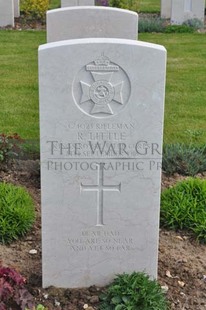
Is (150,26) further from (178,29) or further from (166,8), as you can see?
(166,8)

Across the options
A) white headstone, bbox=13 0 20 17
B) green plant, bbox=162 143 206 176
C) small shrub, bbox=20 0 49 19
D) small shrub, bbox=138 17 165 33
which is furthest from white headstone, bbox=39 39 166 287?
white headstone, bbox=13 0 20 17

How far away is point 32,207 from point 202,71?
6317 mm

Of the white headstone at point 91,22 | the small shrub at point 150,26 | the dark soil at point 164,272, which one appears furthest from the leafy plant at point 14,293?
the small shrub at point 150,26

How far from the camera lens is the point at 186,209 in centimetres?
533

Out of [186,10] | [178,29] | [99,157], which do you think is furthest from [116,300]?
[186,10]

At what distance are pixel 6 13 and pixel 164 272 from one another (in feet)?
36.1

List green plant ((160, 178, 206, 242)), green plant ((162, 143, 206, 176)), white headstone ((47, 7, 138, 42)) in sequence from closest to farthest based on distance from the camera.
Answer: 1. green plant ((160, 178, 206, 242))
2. green plant ((162, 143, 206, 176))
3. white headstone ((47, 7, 138, 42))

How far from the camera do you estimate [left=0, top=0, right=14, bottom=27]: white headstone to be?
48.5ft

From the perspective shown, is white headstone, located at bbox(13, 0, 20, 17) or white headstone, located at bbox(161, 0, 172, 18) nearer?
white headstone, located at bbox(13, 0, 20, 17)

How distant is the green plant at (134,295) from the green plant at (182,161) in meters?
2.16

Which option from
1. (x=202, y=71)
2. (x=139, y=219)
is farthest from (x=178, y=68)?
(x=139, y=219)

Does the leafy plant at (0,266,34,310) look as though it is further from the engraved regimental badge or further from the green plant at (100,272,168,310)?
the engraved regimental badge

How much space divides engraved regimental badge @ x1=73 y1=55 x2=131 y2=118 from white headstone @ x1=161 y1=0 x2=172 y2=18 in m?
12.6

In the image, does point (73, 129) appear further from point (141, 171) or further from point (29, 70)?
point (29, 70)
